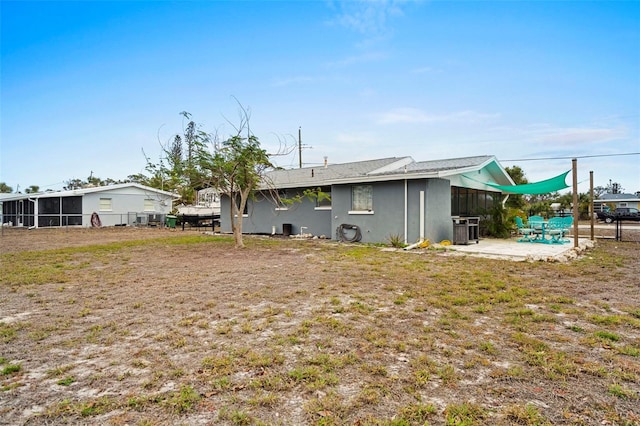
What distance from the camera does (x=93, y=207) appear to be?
2609 centimetres

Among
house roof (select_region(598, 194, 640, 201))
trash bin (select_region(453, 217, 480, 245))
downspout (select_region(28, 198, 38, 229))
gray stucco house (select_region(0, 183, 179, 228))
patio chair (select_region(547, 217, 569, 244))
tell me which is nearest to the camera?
trash bin (select_region(453, 217, 480, 245))

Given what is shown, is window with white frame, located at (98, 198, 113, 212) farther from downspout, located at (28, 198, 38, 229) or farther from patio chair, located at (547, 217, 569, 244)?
patio chair, located at (547, 217, 569, 244)

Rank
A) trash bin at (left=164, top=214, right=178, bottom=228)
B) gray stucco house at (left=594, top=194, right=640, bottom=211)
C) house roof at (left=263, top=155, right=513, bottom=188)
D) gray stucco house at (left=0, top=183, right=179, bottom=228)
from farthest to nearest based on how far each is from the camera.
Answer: gray stucco house at (left=594, top=194, right=640, bottom=211), gray stucco house at (left=0, top=183, right=179, bottom=228), trash bin at (left=164, top=214, right=178, bottom=228), house roof at (left=263, top=155, right=513, bottom=188)

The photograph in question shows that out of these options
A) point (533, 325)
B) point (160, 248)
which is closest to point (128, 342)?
point (533, 325)

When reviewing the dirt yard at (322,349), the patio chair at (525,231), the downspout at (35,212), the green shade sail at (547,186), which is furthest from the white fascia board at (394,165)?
the downspout at (35,212)

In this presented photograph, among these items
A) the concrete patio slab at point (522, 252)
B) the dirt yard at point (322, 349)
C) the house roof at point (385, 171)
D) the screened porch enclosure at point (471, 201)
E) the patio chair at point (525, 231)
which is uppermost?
the house roof at point (385, 171)

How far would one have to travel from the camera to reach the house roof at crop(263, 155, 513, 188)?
12.0 metres

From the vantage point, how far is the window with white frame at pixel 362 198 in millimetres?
13286

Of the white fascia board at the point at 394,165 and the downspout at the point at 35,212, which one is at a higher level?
the white fascia board at the point at 394,165

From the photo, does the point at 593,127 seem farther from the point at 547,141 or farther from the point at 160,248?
the point at 160,248

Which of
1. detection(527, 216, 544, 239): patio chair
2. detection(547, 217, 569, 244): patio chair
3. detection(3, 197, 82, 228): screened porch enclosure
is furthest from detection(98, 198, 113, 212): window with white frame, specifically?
detection(547, 217, 569, 244): patio chair

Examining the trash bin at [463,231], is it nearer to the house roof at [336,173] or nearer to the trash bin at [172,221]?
the house roof at [336,173]

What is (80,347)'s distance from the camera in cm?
362

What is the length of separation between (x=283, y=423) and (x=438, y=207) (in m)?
11.0
